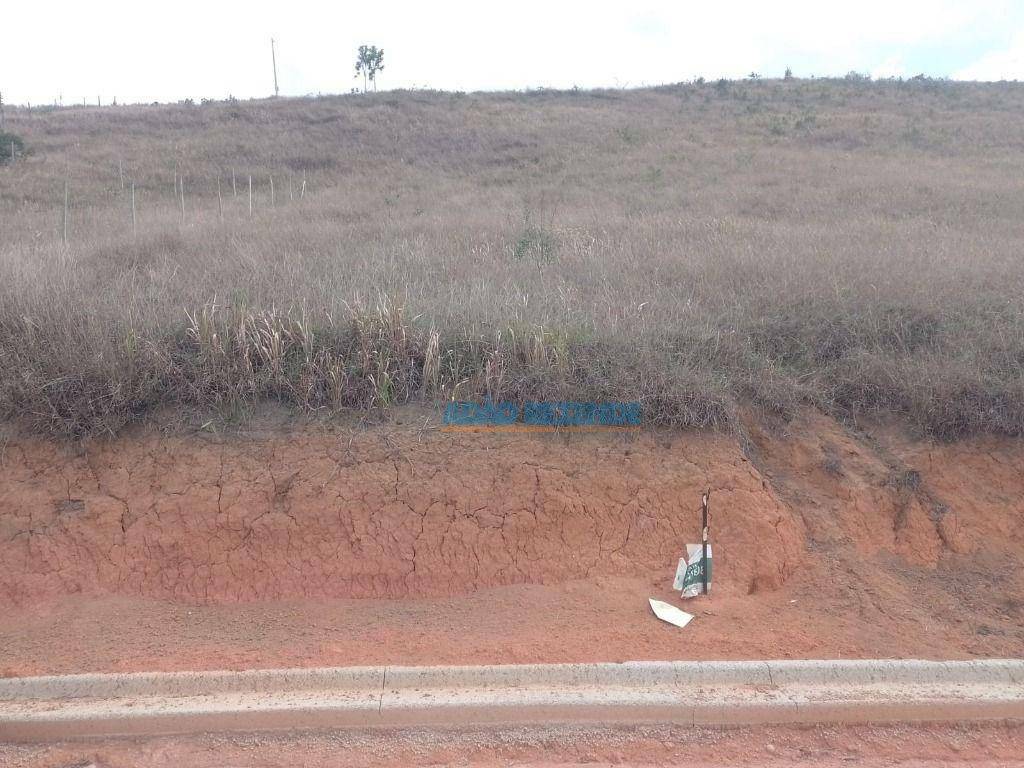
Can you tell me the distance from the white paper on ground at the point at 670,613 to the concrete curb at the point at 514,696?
42cm

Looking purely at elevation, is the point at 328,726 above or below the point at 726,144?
below

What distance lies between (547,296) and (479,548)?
2644mm

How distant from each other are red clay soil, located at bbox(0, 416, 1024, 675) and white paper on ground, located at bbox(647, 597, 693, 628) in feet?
0.18

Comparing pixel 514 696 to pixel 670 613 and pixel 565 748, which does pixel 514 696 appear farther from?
pixel 670 613

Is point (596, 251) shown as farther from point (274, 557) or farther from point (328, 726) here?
point (328, 726)

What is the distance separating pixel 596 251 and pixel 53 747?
270 inches

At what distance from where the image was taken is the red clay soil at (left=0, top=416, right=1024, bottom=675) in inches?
177

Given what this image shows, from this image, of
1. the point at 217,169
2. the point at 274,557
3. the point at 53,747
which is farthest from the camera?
the point at 217,169

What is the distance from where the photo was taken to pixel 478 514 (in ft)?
16.6

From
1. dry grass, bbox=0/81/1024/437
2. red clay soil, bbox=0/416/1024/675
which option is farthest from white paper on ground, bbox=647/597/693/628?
dry grass, bbox=0/81/1024/437

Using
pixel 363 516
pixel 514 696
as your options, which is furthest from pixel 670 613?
pixel 363 516

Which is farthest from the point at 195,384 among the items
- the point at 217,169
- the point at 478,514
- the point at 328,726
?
the point at 217,169

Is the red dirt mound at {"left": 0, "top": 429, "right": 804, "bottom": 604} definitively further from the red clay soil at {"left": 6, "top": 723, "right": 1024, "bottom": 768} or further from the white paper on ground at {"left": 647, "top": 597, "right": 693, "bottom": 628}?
the red clay soil at {"left": 6, "top": 723, "right": 1024, "bottom": 768}

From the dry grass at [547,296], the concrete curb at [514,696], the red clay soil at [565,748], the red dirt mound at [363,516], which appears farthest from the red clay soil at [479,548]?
the red clay soil at [565,748]
